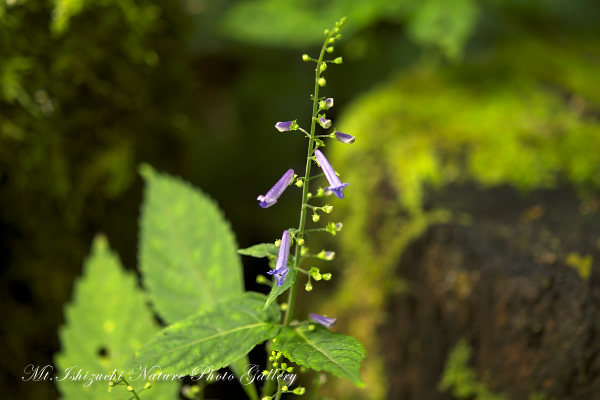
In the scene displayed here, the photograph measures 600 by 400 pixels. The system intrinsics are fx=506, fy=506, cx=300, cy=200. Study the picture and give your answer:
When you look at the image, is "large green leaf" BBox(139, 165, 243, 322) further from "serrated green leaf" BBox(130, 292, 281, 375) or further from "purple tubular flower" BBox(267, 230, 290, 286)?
"purple tubular flower" BBox(267, 230, 290, 286)

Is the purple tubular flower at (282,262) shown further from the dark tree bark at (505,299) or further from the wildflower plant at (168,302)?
the dark tree bark at (505,299)

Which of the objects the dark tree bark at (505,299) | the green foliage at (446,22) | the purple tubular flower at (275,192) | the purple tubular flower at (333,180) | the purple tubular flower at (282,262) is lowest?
the dark tree bark at (505,299)

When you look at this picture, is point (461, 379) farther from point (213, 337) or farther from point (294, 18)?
point (294, 18)

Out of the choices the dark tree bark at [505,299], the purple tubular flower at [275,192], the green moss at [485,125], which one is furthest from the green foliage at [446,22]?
the purple tubular flower at [275,192]

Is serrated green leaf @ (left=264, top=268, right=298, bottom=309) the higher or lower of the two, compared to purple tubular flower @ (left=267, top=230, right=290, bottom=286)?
lower

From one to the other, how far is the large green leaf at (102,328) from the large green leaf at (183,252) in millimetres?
131

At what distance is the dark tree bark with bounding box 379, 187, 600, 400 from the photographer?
1.72m

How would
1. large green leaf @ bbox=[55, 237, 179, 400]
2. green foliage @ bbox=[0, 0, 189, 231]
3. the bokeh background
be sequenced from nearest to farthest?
large green leaf @ bbox=[55, 237, 179, 400], the bokeh background, green foliage @ bbox=[0, 0, 189, 231]

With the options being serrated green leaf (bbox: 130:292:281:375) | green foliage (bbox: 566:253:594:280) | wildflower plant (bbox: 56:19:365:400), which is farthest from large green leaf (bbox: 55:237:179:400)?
green foliage (bbox: 566:253:594:280)

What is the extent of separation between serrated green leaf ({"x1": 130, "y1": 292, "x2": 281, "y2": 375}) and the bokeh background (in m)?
1.07

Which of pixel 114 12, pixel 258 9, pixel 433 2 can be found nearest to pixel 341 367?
pixel 114 12

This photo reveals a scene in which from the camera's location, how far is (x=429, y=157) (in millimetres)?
2314

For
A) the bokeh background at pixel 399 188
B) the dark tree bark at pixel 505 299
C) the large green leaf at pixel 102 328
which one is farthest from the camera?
the bokeh background at pixel 399 188

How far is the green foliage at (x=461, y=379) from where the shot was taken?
1.97 metres
